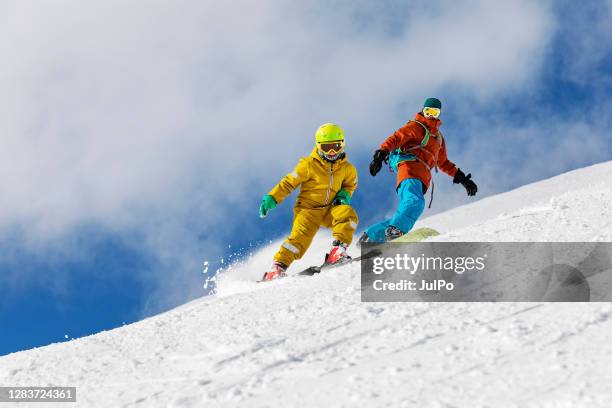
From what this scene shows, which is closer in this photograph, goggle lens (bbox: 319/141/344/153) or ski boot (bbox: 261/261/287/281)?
ski boot (bbox: 261/261/287/281)

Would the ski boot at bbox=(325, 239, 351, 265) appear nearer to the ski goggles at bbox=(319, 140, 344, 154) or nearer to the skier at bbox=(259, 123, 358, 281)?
the skier at bbox=(259, 123, 358, 281)

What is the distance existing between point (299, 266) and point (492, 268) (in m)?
8.44

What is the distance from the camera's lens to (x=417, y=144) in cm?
769

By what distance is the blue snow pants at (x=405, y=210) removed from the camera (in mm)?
7066

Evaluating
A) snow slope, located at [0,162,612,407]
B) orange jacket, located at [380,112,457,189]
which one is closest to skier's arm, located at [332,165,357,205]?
orange jacket, located at [380,112,457,189]

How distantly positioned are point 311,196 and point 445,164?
1949mm

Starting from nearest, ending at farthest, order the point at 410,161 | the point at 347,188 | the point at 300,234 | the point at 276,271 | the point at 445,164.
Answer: the point at 276,271
the point at 410,161
the point at 300,234
the point at 347,188
the point at 445,164

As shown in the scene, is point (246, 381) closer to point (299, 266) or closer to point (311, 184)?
point (311, 184)

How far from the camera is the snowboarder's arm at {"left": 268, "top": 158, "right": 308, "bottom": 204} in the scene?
780 centimetres

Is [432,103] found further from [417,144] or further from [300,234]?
[300,234]

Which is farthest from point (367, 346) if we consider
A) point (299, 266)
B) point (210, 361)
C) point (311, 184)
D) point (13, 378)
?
point (299, 266)

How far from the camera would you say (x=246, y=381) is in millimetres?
2826

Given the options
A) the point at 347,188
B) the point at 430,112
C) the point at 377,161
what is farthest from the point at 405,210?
the point at 430,112

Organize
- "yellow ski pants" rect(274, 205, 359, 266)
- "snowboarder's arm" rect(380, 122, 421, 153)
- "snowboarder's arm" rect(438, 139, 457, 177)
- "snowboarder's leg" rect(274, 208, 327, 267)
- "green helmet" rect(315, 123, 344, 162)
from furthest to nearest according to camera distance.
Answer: "snowboarder's arm" rect(438, 139, 457, 177) < "green helmet" rect(315, 123, 344, 162) < "snowboarder's leg" rect(274, 208, 327, 267) < "yellow ski pants" rect(274, 205, 359, 266) < "snowboarder's arm" rect(380, 122, 421, 153)
